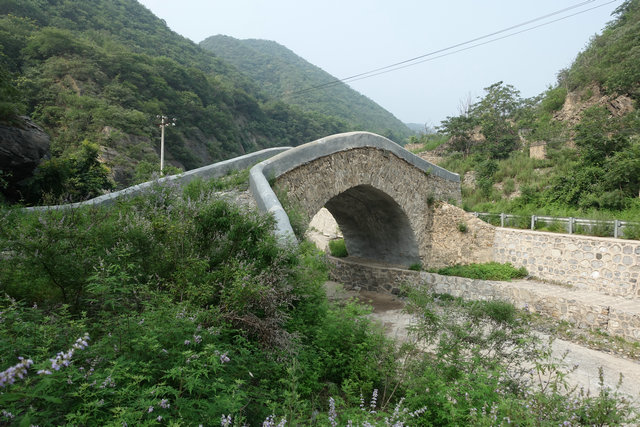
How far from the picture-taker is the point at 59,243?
2236mm

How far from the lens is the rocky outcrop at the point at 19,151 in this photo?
485cm

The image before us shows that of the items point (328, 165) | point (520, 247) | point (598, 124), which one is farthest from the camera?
point (598, 124)

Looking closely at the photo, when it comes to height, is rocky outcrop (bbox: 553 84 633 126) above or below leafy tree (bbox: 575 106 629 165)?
above

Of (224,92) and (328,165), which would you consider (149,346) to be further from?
(224,92)

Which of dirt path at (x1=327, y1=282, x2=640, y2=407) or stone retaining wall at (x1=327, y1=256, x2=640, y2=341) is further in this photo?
stone retaining wall at (x1=327, y1=256, x2=640, y2=341)

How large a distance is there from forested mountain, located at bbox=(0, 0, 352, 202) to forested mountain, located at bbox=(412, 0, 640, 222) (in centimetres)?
1532

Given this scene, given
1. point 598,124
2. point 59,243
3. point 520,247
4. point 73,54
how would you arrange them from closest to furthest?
point 59,243, point 520,247, point 598,124, point 73,54

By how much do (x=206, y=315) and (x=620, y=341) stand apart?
28.8 ft

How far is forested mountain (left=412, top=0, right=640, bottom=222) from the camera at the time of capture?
11.7 metres

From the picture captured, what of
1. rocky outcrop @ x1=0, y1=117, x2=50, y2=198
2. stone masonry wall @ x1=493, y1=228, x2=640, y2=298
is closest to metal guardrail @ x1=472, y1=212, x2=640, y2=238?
stone masonry wall @ x1=493, y1=228, x2=640, y2=298

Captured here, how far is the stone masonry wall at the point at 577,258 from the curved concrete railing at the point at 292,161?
11.4 ft

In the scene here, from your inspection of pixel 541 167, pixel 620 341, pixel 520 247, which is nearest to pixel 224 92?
pixel 541 167

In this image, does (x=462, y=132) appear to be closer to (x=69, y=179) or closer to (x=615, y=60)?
(x=615, y=60)

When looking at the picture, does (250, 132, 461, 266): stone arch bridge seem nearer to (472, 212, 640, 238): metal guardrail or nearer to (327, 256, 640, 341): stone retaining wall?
(327, 256, 640, 341): stone retaining wall
